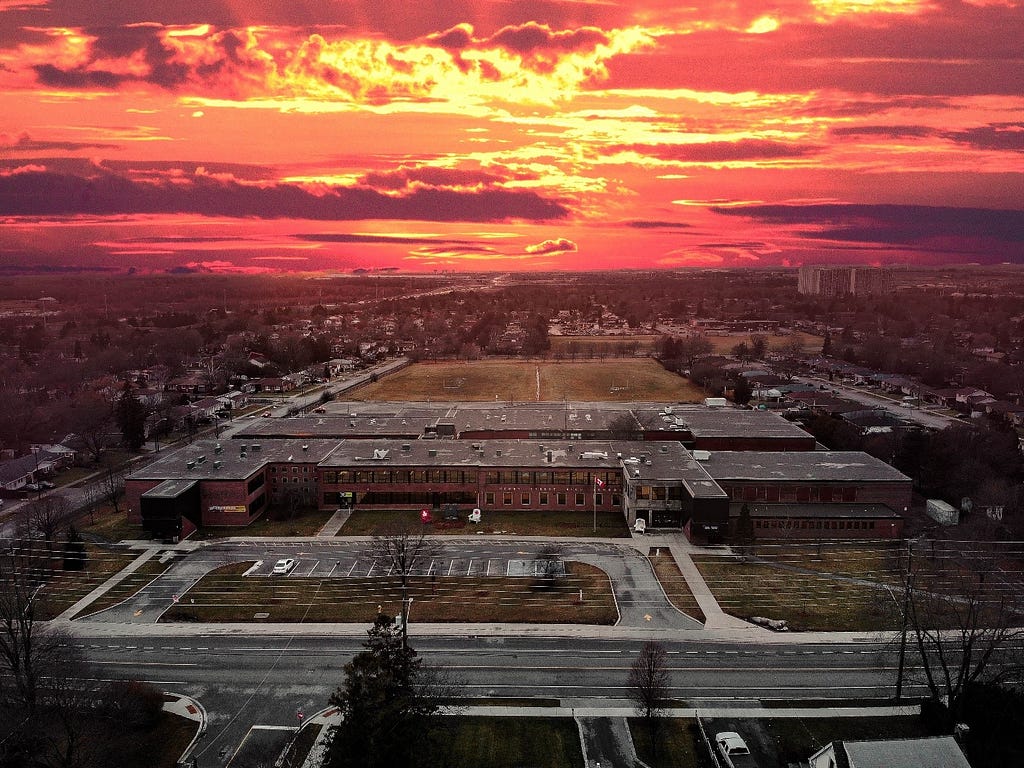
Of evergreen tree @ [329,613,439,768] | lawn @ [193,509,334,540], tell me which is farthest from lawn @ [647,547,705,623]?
lawn @ [193,509,334,540]

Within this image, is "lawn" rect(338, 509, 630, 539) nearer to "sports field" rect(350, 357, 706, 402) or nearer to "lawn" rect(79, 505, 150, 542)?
"lawn" rect(79, 505, 150, 542)

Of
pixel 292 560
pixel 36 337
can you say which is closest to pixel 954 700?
pixel 292 560

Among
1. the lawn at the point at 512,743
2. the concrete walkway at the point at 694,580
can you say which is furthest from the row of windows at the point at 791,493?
the lawn at the point at 512,743

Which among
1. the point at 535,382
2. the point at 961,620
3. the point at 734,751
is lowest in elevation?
the point at 535,382

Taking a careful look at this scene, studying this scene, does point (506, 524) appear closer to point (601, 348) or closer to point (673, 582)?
point (673, 582)

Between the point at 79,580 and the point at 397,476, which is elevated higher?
the point at 397,476

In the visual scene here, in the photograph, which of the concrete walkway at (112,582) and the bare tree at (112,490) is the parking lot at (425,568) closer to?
the concrete walkway at (112,582)

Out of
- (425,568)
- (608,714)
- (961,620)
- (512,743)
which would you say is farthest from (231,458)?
(961,620)
